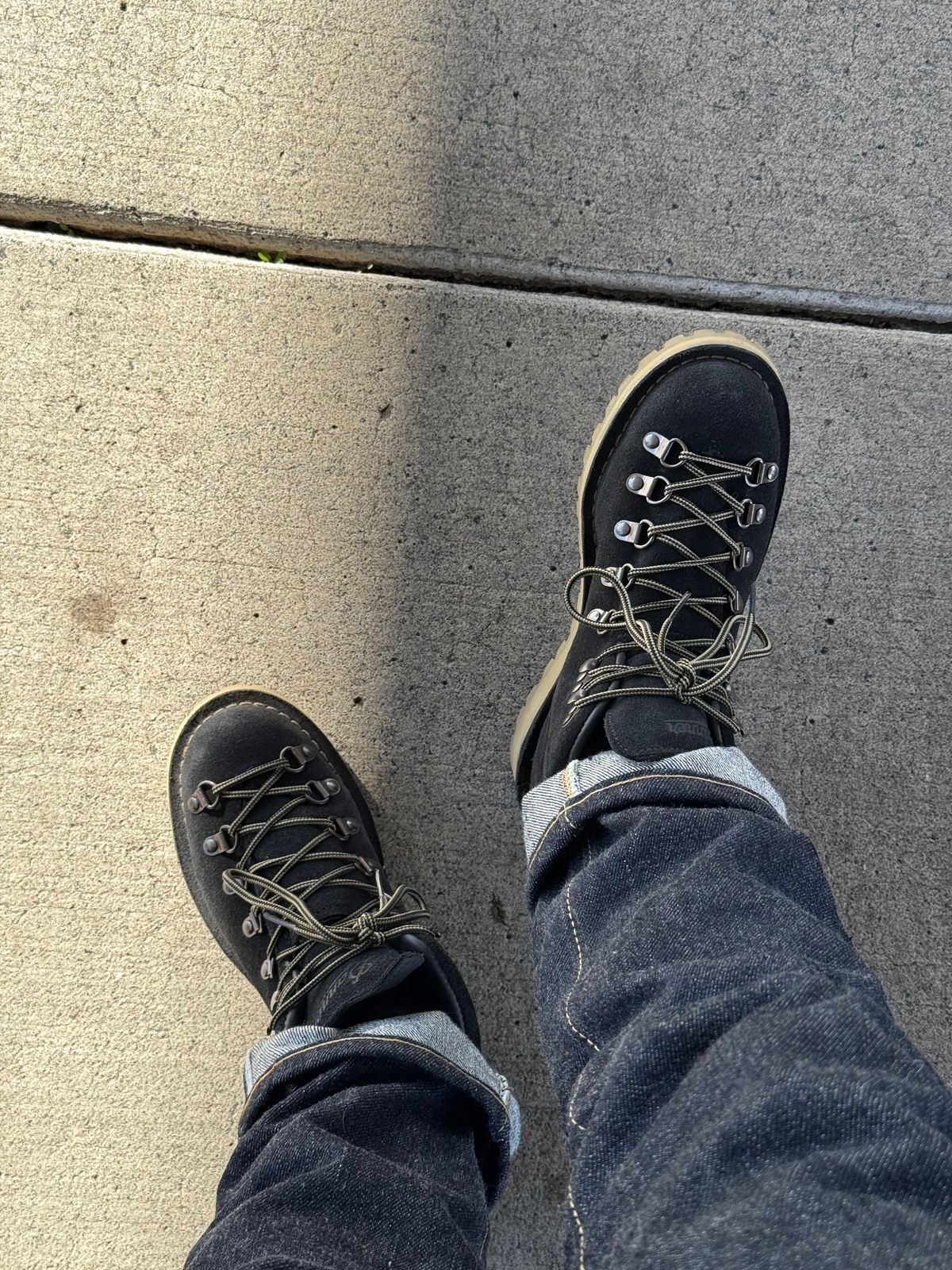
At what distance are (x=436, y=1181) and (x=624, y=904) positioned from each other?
0.40 metres

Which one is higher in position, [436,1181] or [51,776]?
[51,776]

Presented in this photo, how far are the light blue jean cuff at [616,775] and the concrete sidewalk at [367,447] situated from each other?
24cm

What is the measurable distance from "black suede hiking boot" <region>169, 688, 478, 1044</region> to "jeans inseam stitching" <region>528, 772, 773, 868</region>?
11.2 inches

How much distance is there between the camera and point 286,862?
1.31 metres

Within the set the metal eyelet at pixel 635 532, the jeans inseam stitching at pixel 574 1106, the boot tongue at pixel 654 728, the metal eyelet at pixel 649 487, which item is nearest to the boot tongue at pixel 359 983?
the jeans inseam stitching at pixel 574 1106

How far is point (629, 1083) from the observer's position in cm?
77

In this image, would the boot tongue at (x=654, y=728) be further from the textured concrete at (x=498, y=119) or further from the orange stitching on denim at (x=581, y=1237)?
the textured concrete at (x=498, y=119)

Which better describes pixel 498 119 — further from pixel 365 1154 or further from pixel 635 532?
pixel 365 1154

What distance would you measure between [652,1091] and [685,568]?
77 centimetres

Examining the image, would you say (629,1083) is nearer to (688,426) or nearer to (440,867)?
(440,867)

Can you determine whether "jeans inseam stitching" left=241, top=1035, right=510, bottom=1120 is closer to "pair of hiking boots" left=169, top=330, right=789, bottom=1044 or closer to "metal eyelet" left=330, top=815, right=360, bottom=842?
"pair of hiking boots" left=169, top=330, right=789, bottom=1044

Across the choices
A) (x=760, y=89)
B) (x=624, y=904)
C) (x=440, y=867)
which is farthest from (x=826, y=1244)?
(x=760, y=89)

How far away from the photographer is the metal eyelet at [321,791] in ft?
4.35

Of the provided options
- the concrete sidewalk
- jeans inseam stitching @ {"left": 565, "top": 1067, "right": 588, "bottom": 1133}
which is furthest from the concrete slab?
jeans inseam stitching @ {"left": 565, "top": 1067, "right": 588, "bottom": 1133}
